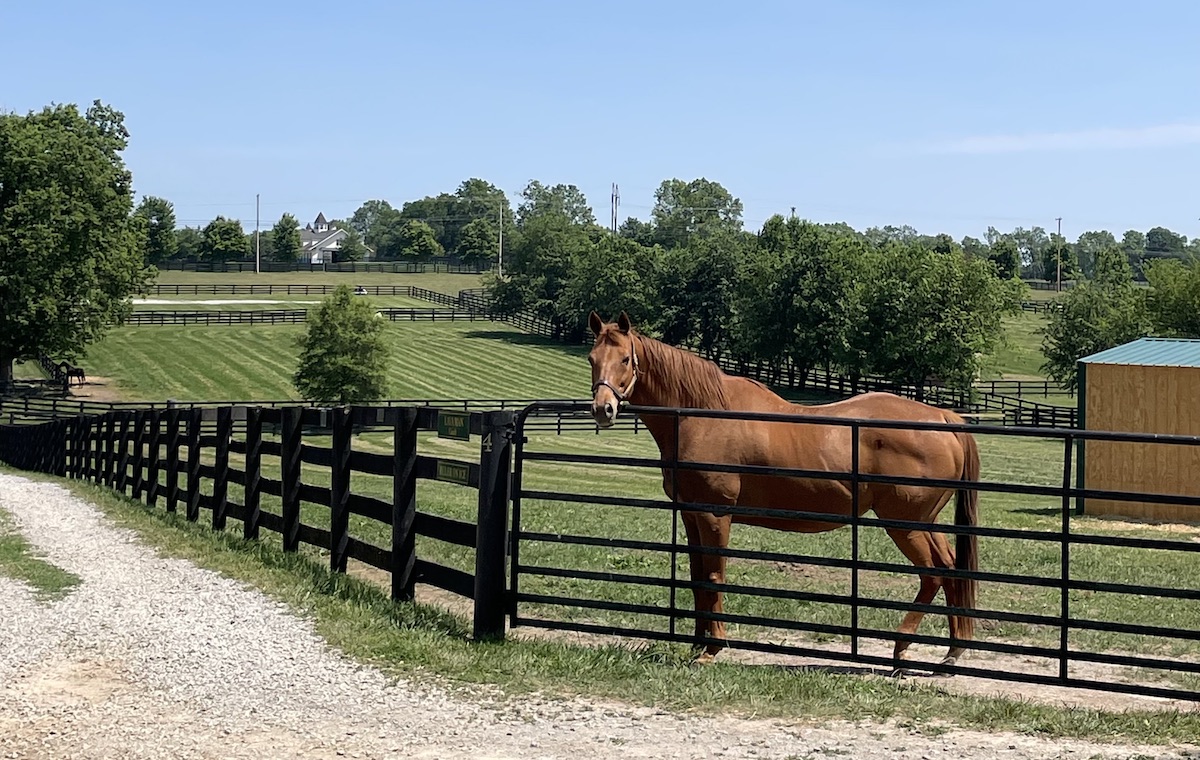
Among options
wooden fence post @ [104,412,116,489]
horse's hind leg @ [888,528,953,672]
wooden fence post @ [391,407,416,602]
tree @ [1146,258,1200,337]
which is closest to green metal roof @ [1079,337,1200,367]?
horse's hind leg @ [888,528,953,672]

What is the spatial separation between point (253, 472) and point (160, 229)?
13216 centimetres

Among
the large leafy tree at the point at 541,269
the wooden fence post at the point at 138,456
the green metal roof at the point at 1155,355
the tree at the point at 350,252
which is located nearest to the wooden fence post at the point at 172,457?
the wooden fence post at the point at 138,456

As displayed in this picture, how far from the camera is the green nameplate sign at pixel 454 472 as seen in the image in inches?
337

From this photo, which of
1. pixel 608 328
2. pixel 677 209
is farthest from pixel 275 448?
pixel 677 209

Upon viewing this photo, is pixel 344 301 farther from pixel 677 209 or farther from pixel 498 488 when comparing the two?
pixel 677 209

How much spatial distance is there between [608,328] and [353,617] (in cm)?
254

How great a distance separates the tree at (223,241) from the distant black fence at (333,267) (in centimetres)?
129

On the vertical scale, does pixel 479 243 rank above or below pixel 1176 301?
above

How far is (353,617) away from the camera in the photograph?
847 cm

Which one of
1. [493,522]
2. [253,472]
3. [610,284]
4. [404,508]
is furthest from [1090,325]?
[493,522]

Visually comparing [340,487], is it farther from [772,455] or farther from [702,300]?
[702,300]

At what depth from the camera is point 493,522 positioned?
820 centimetres

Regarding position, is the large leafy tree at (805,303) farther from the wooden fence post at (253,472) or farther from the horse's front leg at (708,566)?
the horse's front leg at (708,566)

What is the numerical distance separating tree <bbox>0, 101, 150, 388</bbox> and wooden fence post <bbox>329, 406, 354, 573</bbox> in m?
50.3
